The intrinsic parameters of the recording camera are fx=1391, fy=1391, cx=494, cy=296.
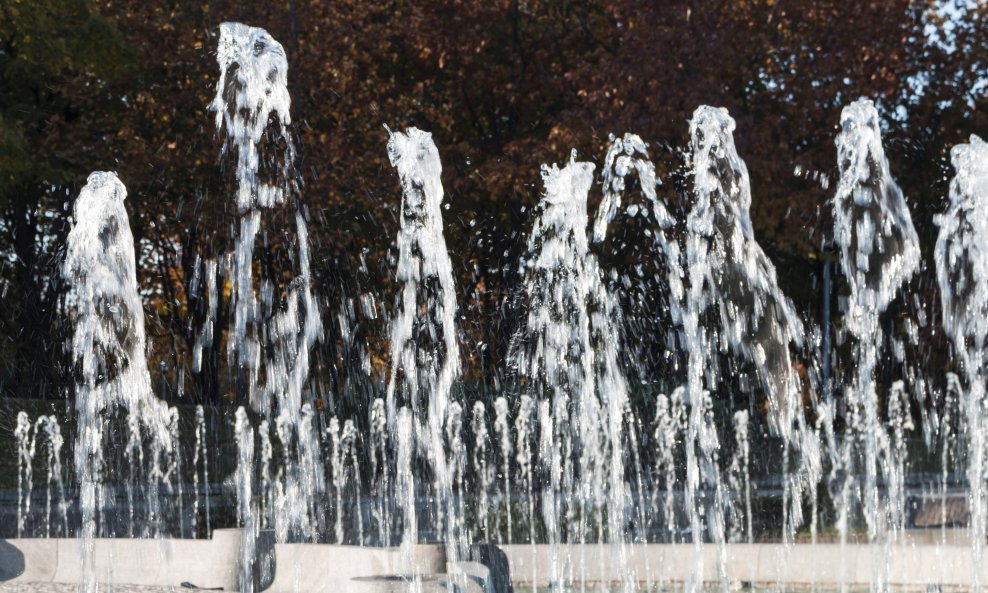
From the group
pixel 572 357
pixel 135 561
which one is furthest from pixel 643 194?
pixel 135 561

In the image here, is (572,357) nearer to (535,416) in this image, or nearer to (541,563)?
(535,416)

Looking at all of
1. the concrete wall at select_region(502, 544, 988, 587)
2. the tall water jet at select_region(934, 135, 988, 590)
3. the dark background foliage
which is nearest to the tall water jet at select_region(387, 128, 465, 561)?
the dark background foliage

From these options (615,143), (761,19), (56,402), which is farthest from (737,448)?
(56,402)

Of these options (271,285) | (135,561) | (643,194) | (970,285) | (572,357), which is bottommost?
(135,561)

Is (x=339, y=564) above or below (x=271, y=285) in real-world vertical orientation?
below

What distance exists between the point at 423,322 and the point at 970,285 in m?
8.19

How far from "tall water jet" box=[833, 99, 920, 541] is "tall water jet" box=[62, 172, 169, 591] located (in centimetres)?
839

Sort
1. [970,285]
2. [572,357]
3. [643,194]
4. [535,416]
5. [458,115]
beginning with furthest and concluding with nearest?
1. [458,115]
2. [643,194]
3. [970,285]
4. [535,416]
5. [572,357]

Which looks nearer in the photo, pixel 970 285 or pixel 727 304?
pixel 970 285

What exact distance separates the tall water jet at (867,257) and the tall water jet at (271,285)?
6.75m

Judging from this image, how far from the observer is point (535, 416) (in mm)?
20469

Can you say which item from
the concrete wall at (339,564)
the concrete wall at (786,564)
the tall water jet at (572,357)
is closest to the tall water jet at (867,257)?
the tall water jet at (572,357)

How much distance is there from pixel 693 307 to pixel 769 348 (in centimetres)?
271

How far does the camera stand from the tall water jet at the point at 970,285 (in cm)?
1454
